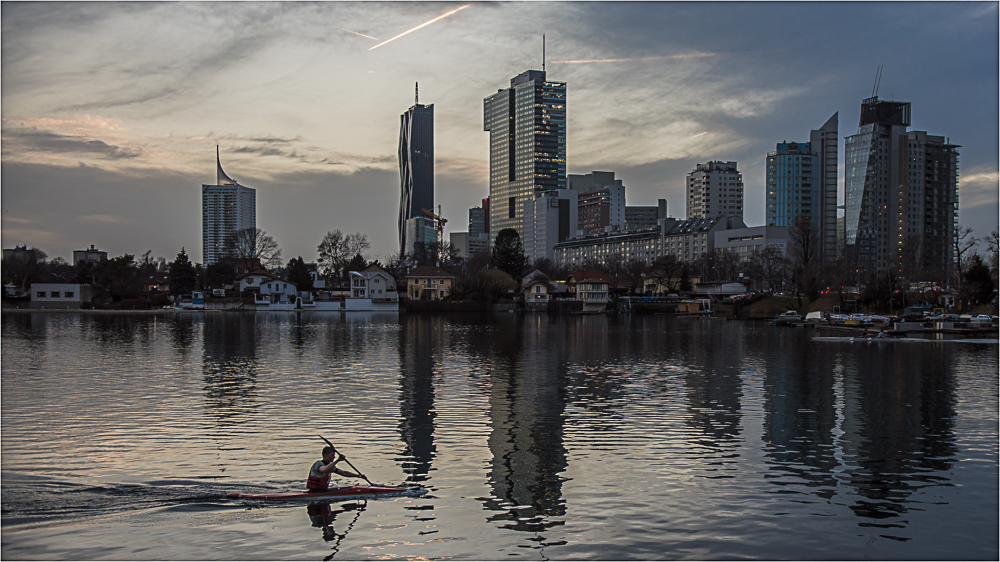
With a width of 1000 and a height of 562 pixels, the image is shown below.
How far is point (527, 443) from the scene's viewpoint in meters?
19.8

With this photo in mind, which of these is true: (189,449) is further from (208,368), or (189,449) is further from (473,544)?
(208,368)

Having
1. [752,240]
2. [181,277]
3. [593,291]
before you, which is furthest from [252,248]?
[752,240]

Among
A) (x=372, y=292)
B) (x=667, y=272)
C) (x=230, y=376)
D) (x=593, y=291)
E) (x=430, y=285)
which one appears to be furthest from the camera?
(x=667, y=272)

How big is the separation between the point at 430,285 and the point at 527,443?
109m

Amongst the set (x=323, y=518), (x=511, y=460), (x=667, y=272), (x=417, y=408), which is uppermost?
(x=667, y=272)

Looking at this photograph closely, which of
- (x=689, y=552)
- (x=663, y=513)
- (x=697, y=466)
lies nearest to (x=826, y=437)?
(x=697, y=466)

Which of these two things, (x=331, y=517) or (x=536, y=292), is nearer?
(x=331, y=517)

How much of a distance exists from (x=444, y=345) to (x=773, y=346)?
2484 cm

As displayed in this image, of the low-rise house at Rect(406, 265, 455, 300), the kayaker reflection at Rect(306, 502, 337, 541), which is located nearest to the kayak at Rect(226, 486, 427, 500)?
the kayaker reflection at Rect(306, 502, 337, 541)

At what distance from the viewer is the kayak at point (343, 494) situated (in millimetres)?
14688

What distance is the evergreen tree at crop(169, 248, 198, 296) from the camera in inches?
4870

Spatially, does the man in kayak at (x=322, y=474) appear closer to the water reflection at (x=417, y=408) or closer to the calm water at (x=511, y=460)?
the calm water at (x=511, y=460)

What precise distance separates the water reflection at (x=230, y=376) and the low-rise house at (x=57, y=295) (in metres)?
71.2

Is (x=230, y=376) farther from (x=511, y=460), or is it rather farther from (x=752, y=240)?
(x=752, y=240)
